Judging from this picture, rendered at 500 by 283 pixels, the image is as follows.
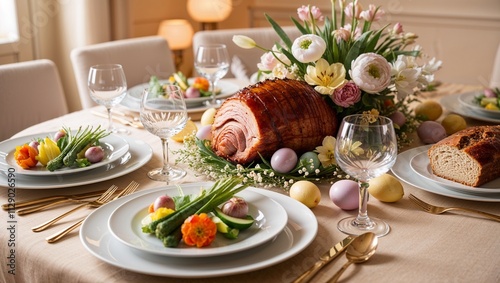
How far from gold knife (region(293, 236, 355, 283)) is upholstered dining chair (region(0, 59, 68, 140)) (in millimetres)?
1520

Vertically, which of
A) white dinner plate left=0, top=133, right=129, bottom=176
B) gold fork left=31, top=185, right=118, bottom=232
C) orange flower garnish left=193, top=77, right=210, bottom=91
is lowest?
gold fork left=31, top=185, right=118, bottom=232

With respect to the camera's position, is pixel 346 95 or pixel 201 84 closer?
pixel 346 95

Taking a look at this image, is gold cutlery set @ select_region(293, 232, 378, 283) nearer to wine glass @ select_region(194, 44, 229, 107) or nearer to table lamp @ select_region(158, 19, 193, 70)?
wine glass @ select_region(194, 44, 229, 107)

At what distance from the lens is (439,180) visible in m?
1.30

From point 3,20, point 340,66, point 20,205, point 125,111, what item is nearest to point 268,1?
point 3,20

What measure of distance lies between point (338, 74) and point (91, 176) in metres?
0.67

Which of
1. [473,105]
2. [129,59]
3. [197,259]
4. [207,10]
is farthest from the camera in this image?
[207,10]

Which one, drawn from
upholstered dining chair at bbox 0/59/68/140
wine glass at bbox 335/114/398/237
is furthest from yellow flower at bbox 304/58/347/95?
upholstered dining chair at bbox 0/59/68/140

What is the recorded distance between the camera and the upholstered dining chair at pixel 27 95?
211 centimetres

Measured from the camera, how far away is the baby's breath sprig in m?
1.34

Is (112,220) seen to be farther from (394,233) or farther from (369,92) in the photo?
(369,92)

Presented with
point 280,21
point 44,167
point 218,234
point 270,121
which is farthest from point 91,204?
point 280,21

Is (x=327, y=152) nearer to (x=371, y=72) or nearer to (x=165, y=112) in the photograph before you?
(x=371, y=72)

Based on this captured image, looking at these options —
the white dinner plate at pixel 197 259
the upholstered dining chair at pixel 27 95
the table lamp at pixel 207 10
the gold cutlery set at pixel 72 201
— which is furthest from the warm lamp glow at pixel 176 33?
the white dinner plate at pixel 197 259
